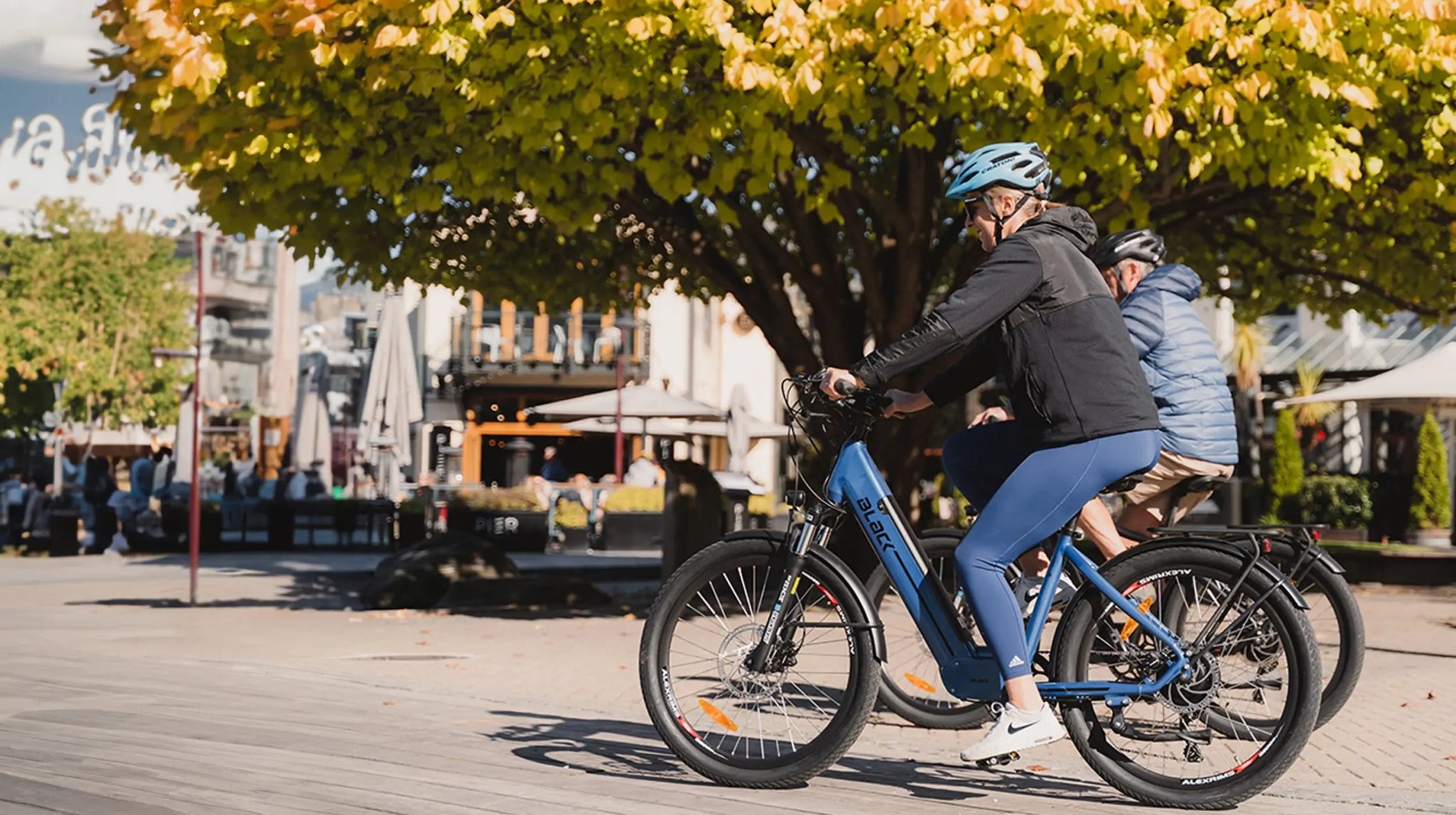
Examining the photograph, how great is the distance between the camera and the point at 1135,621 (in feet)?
15.5

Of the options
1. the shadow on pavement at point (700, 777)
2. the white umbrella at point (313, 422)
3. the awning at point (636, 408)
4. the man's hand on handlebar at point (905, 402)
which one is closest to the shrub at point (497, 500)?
the awning at point (636, 408)

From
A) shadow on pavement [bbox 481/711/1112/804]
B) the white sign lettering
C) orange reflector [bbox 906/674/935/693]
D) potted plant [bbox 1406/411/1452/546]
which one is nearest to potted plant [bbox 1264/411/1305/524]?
potted plant [bbox 1406/411/1452/546]

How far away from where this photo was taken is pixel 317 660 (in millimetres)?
9344

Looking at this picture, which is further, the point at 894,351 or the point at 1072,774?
the point at 1072,774

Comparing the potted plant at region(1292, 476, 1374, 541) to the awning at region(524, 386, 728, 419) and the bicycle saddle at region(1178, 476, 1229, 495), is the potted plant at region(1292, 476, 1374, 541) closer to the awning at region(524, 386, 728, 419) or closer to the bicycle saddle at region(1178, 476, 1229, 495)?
the awning at region(524, 386, 728, 419)

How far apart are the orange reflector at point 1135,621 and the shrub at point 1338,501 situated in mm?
20020

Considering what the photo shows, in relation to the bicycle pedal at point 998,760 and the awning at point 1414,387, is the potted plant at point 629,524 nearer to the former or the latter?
the awning at point 1414,387

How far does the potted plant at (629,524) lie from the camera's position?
957 inches

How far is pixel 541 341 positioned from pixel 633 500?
21865 mm

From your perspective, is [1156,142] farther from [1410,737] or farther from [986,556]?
[986,556]

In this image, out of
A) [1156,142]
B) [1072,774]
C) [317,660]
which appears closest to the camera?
[1072,774]

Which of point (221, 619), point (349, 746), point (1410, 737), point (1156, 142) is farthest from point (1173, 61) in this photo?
point (221, 619)

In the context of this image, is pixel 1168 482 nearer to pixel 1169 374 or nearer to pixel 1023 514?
pixel 1169 374

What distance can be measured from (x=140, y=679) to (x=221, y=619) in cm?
397
